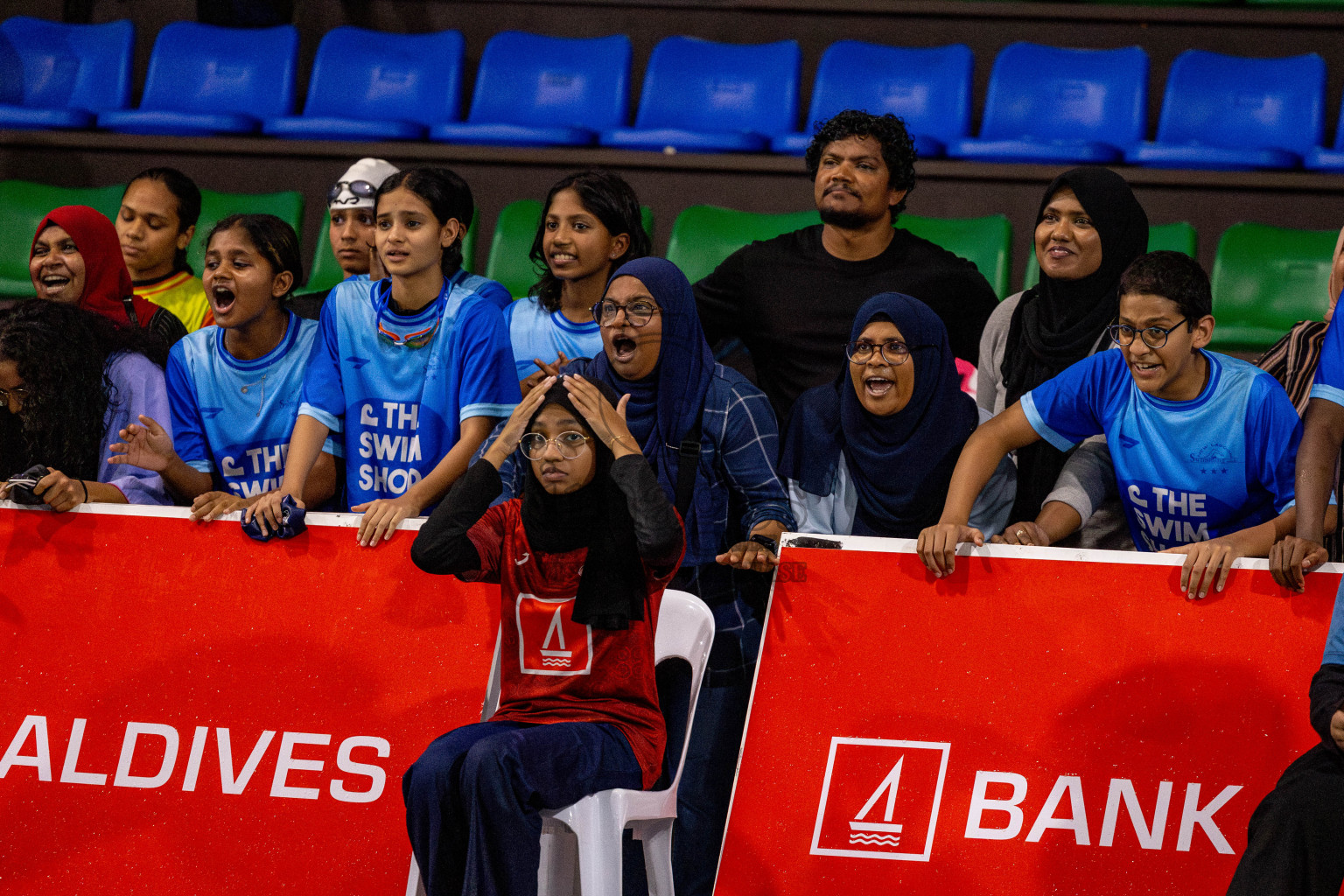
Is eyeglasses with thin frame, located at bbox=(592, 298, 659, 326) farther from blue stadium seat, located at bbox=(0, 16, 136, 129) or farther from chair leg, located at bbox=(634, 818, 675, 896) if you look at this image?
blue stadium seat, located at bbox=(0, 16, 136, 129)

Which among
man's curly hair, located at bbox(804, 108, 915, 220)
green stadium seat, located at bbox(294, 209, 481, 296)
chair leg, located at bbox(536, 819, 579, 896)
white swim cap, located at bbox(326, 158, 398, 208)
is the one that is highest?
man's curly hair, located at bbox(804, 108, 915, 220)

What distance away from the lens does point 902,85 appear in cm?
587

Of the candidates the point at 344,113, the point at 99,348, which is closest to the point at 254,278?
the point at 99,348

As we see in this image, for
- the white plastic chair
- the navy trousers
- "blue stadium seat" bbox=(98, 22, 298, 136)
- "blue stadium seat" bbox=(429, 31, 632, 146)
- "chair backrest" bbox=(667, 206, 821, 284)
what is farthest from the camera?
"blue stadium seat" bbox=(98, 22, 298, 136)

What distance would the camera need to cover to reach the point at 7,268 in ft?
18.9

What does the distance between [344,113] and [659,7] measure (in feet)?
5.50

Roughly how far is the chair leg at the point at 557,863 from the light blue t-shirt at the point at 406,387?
1.10m

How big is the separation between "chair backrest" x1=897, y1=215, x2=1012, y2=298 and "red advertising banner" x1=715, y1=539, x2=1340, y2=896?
2.44m

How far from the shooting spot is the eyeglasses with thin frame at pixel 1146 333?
2816 millimetres

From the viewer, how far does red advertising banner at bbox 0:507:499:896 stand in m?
2.62

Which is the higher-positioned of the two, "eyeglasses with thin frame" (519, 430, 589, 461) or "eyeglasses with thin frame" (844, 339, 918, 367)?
"eyeglasses with thin frame" (844, 339, 918, 367)

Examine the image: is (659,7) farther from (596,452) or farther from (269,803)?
(269,803)

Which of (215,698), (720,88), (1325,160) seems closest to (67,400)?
(215,698)

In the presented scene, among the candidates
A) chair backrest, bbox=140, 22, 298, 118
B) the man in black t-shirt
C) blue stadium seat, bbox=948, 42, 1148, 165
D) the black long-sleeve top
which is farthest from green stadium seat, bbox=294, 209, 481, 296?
the black long-sleeve top
